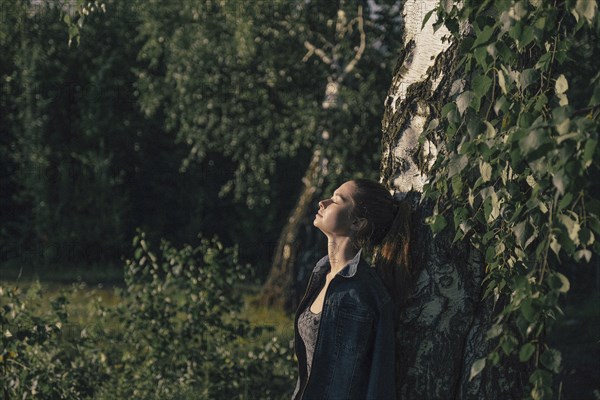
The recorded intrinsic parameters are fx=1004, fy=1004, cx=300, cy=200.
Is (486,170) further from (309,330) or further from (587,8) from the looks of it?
(309,330)

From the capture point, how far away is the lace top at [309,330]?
156 inches

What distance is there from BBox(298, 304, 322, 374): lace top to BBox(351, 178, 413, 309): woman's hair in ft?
1.08

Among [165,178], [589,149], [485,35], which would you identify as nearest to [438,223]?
[485,35]

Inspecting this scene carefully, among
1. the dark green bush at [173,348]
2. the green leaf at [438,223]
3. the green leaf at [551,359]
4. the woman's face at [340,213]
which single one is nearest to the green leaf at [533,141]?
the green leaf at [551,359]

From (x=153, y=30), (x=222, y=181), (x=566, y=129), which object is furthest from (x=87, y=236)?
(x=566, y=129)

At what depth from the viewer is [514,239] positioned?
3350mm

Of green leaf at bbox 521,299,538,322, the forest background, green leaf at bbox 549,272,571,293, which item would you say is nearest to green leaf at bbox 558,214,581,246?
green leaf at bbox 549,272,571,293

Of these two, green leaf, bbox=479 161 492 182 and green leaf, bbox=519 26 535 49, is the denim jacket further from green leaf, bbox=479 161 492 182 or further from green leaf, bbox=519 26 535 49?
green leaf, bbox=519 26 535 49

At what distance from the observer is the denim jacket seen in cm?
365

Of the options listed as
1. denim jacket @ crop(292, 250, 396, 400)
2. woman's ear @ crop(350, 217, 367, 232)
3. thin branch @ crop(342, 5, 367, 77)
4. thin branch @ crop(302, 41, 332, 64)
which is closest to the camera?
denim jacket @ crop(292, 250, 396, 400)

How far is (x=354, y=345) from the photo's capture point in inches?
145

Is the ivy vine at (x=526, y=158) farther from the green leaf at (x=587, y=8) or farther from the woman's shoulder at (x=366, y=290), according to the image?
the woman's shoulder at (x=366, y=290)

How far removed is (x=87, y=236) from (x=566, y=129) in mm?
15457

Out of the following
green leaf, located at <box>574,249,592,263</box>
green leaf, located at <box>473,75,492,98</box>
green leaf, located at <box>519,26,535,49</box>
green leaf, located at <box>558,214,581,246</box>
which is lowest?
green leaf, located at <box>574,249,592,263</box>
